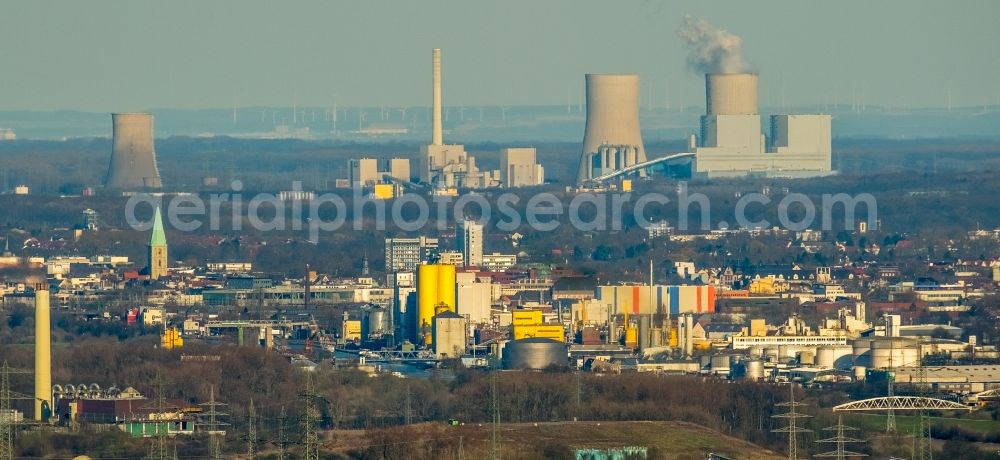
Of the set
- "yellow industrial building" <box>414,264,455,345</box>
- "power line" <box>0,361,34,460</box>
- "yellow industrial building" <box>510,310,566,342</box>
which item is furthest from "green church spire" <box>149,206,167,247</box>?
"power line" <box>0,361,34,460</box>

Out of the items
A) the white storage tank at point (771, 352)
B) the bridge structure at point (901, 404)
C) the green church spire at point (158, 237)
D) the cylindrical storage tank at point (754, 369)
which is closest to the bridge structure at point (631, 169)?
the green church spire at point (158, 237)

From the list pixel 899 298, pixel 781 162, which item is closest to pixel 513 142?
pixel 781 162

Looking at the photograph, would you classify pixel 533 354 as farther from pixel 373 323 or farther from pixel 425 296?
pixel 373 323

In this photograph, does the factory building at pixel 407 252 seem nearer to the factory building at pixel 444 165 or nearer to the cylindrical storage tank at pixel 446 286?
the cylindrical storage tank at pixel 446 286

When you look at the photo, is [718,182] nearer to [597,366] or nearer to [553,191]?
[553,191]

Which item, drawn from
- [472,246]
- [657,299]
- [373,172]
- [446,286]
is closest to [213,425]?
[446,286]
